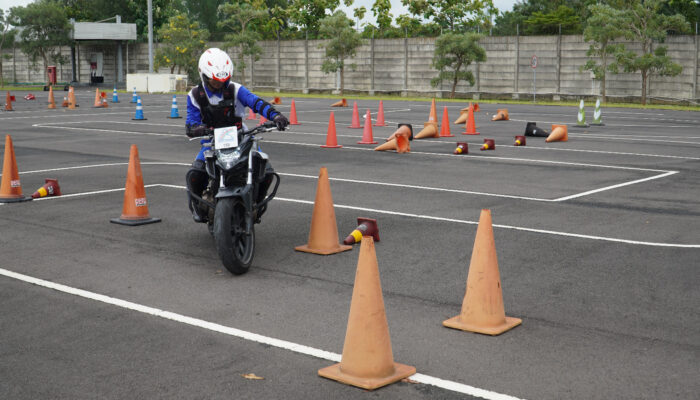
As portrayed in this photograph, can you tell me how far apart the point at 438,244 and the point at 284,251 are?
61.9 inches

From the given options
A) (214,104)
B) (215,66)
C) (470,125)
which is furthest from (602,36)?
(215,66)

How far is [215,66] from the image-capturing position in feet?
26.5

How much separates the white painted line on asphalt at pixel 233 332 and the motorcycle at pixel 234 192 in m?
1.06

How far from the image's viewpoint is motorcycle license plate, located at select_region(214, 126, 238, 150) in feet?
25.2

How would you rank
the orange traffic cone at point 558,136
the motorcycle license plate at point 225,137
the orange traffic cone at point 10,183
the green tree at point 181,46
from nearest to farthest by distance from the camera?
the motorcycle license plate at point 225,137
the orange traffic cone at point 10,183
the orange traffic cone at point 558,136
the green tree at point 181,46

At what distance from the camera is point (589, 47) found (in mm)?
40531

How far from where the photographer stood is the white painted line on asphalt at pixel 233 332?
4.74 metres

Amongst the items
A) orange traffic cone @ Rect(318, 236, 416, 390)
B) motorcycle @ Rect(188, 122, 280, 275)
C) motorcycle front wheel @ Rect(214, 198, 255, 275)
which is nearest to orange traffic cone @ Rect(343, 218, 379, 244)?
motorcycle @ Rect(188, 122, 280, 275)

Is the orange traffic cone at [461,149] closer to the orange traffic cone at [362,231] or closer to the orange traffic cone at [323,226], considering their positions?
the orange traffic cone at [362,231]

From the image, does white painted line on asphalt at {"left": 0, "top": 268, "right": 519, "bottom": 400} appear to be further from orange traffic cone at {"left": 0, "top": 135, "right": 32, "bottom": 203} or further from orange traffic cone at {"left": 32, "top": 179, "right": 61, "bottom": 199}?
orange traffic cone at {"left": 32, "top": 179, "right": 61, "bottom": 199}

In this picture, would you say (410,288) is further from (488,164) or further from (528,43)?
(528,43)

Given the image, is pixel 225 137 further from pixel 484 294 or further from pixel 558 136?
pixel 558 136

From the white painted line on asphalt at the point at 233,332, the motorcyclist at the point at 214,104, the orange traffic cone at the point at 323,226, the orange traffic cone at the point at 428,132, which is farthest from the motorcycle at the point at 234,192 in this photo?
the orange traffic cone at the point at 428,132

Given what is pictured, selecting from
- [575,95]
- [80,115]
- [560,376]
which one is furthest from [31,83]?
[560,376]
